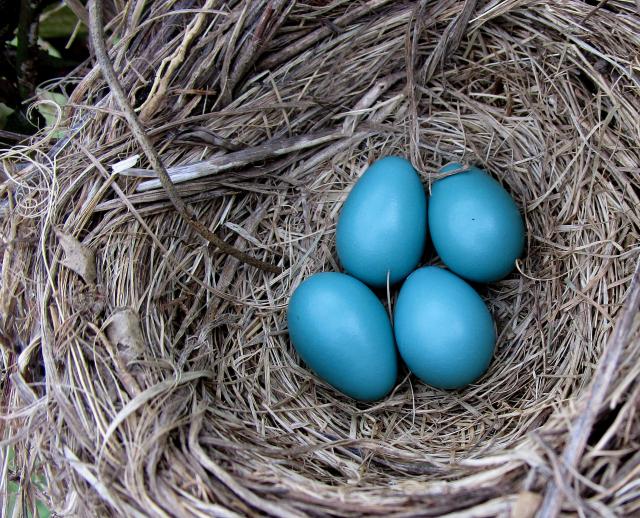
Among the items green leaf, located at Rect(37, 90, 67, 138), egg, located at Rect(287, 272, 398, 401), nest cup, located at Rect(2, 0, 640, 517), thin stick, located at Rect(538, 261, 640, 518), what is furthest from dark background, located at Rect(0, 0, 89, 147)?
thin stick, located at Rect(538, 261, 640, 518)

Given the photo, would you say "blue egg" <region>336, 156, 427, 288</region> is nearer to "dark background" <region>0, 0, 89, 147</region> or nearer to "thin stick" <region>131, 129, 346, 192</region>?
"thin stick" <region>131, 129, 346, 192</region>

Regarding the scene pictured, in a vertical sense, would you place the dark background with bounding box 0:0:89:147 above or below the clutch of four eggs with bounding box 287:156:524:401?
above

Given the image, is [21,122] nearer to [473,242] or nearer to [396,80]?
[396,80]


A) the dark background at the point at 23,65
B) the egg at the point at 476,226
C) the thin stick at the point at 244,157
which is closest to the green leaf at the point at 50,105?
the dark background at the point at 23,65

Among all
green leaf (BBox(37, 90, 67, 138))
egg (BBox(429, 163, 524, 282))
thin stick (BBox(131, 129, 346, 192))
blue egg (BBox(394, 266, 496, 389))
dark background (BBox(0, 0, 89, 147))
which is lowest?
blue egg (BBox(394, 266, 496, 389))

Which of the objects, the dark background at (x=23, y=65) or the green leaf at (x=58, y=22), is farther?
the green leaf at (x=58, y=22)

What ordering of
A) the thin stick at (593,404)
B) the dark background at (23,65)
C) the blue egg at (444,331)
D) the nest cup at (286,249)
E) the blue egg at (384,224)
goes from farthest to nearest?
the dark background at (23,65) < the blue egg at (384,224) < the blue egg at (444,331) < the nest cup at (286,249) < the thin stick at (593,404)

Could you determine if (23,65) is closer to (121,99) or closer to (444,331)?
(121,99)

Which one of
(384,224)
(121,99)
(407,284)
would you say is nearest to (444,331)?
(407,284)

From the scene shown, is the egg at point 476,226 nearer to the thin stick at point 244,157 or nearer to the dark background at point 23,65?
the thin stick at point 244,157
